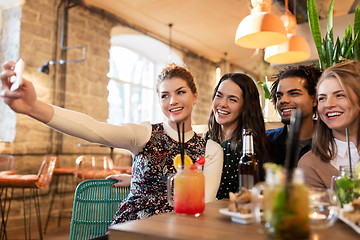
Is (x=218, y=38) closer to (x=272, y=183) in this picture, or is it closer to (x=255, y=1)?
(x=255, y=1)

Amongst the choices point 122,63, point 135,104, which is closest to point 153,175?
point 122,63

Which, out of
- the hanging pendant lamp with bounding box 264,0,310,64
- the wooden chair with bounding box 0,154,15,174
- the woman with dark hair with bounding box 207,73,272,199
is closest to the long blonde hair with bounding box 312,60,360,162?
the woman with dark hair with bounding box 207,73,272,199

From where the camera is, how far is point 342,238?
782 millimetres

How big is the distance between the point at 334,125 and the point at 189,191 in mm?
899

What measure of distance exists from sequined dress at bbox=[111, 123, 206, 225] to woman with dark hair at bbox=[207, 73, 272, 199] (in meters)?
0.22

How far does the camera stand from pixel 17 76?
0.97m

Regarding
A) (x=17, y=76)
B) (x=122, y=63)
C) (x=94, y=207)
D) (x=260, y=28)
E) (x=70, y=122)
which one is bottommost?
(x=94, y=207)

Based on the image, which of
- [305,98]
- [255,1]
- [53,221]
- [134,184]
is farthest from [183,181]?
[53,221]

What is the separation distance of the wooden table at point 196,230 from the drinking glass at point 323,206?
2 cm

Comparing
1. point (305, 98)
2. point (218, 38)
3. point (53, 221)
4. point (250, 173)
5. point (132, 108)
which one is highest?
point (218, 38)

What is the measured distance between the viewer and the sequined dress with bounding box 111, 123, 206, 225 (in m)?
1.49

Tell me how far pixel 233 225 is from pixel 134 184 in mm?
797

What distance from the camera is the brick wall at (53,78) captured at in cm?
468

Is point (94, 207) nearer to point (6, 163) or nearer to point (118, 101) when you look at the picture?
point (6, 163)
